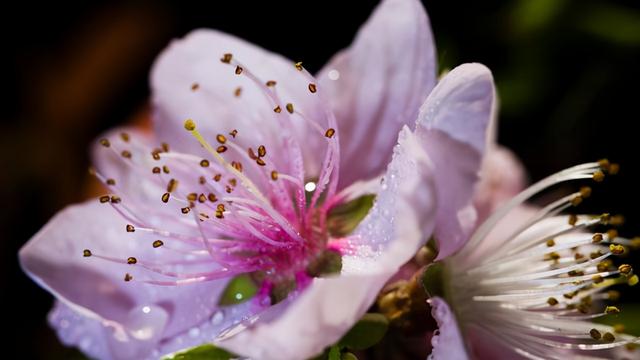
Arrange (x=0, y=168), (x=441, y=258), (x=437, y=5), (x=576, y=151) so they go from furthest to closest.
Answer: (x=0, y=168), (x=437, y=5), (x=576, y=151), (x=441, y=258)

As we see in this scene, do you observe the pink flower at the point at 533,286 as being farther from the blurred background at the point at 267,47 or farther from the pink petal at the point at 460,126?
the blurred background at the point at 267,47

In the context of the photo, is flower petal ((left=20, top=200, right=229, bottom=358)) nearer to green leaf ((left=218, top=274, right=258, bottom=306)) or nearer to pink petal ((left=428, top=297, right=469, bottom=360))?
green leaf ((left=218, top=274, right=258, bottom=306))

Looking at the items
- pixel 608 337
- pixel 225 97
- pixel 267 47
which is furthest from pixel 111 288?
pixel 267 47

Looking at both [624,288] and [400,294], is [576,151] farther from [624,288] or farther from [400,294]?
[400,294]

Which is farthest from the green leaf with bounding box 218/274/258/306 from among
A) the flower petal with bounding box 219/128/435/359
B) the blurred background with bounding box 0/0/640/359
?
the blurred background with bounding box 0/0/640/359

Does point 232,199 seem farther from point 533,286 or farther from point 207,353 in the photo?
point 533,286

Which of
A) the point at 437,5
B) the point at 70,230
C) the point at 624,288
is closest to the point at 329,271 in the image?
the point at 70,230
